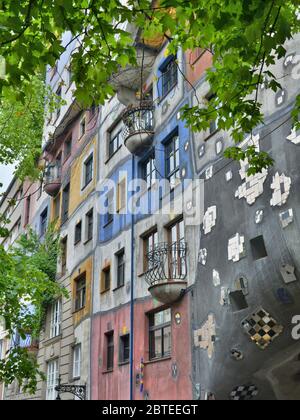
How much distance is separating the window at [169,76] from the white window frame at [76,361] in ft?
26.8

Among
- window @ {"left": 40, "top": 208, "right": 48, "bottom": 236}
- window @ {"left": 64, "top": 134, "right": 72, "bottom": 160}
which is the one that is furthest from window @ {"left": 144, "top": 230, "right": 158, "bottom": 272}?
window @ {"left": 40, "top": 208, "right": 48, "bottom": 236}

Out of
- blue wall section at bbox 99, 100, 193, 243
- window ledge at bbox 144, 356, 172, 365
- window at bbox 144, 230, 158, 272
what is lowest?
window ledge at bbox 144, 356, 172, 365

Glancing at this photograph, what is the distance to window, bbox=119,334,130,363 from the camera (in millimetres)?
14516

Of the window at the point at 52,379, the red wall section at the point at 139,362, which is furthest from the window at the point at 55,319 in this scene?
the red wall section at the point at 139,362

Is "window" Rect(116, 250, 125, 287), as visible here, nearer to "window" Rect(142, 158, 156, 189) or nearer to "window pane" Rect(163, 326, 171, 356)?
"window" Rect(142, 158, 156, 189)

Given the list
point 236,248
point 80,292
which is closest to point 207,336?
point 236,248

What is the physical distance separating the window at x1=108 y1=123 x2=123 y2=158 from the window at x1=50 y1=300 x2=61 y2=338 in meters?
5.86

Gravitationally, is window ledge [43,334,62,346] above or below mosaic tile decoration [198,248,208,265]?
above

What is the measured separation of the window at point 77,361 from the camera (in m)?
17.3

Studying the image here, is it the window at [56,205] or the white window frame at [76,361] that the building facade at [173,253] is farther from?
the window at [56,205]

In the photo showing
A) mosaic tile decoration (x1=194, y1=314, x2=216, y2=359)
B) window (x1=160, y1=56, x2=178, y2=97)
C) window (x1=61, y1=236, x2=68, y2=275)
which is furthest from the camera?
window (x1=61, y1=236, x2=68, y2=275)

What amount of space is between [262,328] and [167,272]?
369 cm

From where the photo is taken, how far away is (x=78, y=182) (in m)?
20.5

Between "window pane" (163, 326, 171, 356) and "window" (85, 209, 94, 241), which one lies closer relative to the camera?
"window pane" (163, 326, 171, 356)
